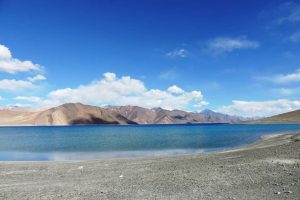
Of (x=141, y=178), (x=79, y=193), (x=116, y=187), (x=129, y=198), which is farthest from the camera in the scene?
(x=141, y=178)

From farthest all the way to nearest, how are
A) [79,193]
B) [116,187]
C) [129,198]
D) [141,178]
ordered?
[141,178] → [116,187] → [79,193] → [129,198]

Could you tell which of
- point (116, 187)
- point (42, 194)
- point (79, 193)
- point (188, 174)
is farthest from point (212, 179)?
point (42, 194)

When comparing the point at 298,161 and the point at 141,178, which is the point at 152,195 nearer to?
the point at 141,178

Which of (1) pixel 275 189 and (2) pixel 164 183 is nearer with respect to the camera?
(1) pixel 275 189

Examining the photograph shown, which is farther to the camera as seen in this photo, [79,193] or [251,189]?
[79,193]

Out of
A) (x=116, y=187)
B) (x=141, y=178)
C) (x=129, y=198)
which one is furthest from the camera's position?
(x=141, y=178)

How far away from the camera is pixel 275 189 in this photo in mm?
13219

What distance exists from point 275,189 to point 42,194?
30.6 ft

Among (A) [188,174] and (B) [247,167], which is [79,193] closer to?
(A) [188,174]

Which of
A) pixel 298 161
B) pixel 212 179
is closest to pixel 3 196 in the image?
pixel 212 179

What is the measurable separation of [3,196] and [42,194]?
5.38ft

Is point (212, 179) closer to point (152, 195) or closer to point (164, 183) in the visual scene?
point (164, 183)

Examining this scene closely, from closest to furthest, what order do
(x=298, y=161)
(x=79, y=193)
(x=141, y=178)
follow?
(x=79, y=193) < (x=141, y=178) < (x=298, y=161)

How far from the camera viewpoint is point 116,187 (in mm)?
15484
